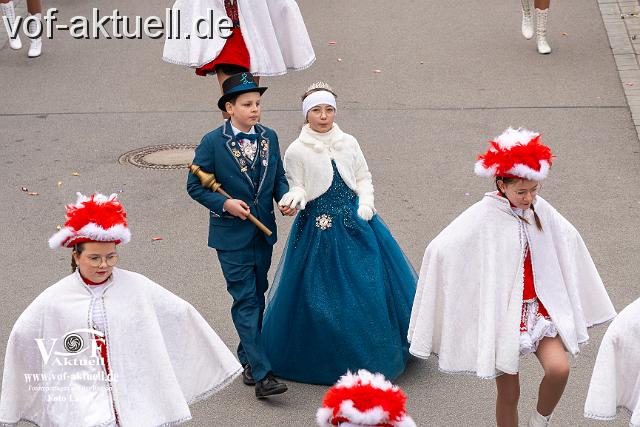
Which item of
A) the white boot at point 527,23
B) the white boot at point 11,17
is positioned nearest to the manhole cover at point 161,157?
the white boot at point 11,17

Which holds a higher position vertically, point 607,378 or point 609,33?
point 609,33

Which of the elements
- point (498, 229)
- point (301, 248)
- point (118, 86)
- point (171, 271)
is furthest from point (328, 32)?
point (498, 229)

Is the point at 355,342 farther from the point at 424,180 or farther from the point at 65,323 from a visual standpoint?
the point at 424,180

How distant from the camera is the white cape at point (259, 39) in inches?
366

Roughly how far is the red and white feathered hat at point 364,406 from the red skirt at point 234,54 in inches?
207

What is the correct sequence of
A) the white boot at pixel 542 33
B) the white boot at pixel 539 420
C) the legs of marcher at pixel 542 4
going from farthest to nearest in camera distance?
the white boot at pixel 542 33, the legs of marcher at pixel 542 4, the white boot at pixel 539 420

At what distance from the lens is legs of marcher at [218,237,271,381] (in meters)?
6.81

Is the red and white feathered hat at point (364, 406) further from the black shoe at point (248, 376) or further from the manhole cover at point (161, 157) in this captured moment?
the manhole cover at point (161, 157)

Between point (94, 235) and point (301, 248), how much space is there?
6.09 ft

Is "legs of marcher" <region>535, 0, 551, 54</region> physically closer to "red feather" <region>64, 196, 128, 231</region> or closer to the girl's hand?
the girl's hand

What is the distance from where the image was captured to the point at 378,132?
11.5 m

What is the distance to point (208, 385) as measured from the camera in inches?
225

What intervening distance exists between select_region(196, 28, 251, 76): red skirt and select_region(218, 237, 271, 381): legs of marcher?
2.80 m

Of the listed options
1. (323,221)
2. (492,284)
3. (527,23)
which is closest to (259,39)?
(323,221)
